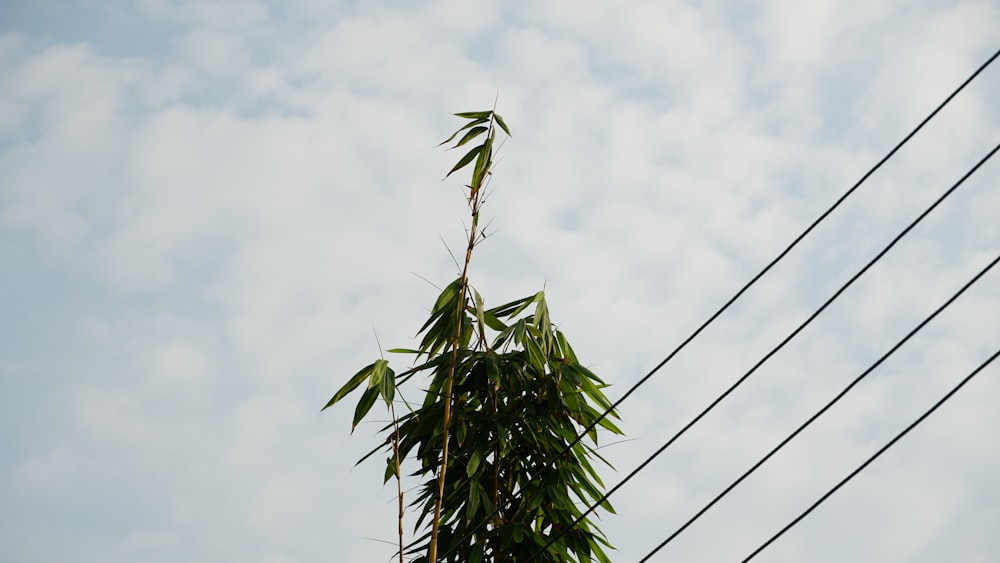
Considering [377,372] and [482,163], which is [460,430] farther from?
[482,163]

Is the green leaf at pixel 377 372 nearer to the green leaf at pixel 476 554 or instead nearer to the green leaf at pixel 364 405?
the green leaf at pixel 364 405

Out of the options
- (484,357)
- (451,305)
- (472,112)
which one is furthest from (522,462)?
(472,112)

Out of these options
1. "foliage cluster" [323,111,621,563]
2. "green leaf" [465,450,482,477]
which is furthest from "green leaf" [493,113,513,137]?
"green leaf" [465,450,482,477]

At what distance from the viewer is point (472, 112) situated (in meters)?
3.46

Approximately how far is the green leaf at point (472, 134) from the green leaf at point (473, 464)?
3.75ft

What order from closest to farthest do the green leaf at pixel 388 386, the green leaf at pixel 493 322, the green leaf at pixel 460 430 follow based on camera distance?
1. the green leaf at pixel 388 386
2. the green leaf at pixel 460 430
3. the green leaf at pixel 493 322

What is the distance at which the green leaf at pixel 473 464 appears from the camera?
3.30 meters

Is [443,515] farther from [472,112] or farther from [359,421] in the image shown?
[472,112]

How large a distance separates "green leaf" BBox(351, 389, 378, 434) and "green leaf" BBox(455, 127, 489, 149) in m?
0.96

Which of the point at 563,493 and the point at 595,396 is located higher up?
the point at 595,396

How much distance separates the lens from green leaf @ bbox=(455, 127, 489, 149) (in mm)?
3407

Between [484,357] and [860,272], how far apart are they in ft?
5.44

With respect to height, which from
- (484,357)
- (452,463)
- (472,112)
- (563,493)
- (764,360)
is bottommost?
(764,360)

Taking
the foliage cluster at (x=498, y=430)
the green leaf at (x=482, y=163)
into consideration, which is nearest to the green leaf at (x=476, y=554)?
the foliage cluster at (x=498, y=430)
